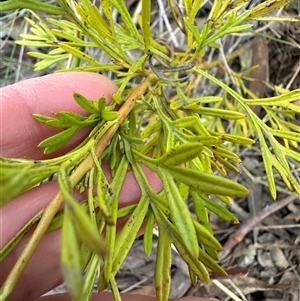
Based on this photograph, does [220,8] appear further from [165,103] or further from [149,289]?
[149,289]

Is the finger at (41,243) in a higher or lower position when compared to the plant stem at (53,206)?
lower

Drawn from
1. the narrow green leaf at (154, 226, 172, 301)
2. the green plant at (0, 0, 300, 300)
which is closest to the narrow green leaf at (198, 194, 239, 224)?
the green plant at (0, 0, 300, 300)

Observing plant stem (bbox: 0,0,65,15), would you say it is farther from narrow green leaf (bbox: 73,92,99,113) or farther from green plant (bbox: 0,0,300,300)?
narrow green leaf (bbox: 73,92,99,113)

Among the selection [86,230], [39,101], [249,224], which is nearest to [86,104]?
[39,101]

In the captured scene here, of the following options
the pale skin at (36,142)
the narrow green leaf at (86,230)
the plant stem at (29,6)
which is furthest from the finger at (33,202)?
the narrow green leaf at (86,230)

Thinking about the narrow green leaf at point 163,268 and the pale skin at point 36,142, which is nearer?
the narrow green leaf at point 163,268

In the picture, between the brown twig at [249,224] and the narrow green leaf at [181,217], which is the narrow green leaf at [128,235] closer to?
the narrow green leaf at [181,217]

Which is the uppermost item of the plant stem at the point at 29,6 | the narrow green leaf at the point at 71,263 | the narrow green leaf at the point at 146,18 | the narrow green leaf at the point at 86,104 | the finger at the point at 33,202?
the narrow green leaf at the point at 146,18
